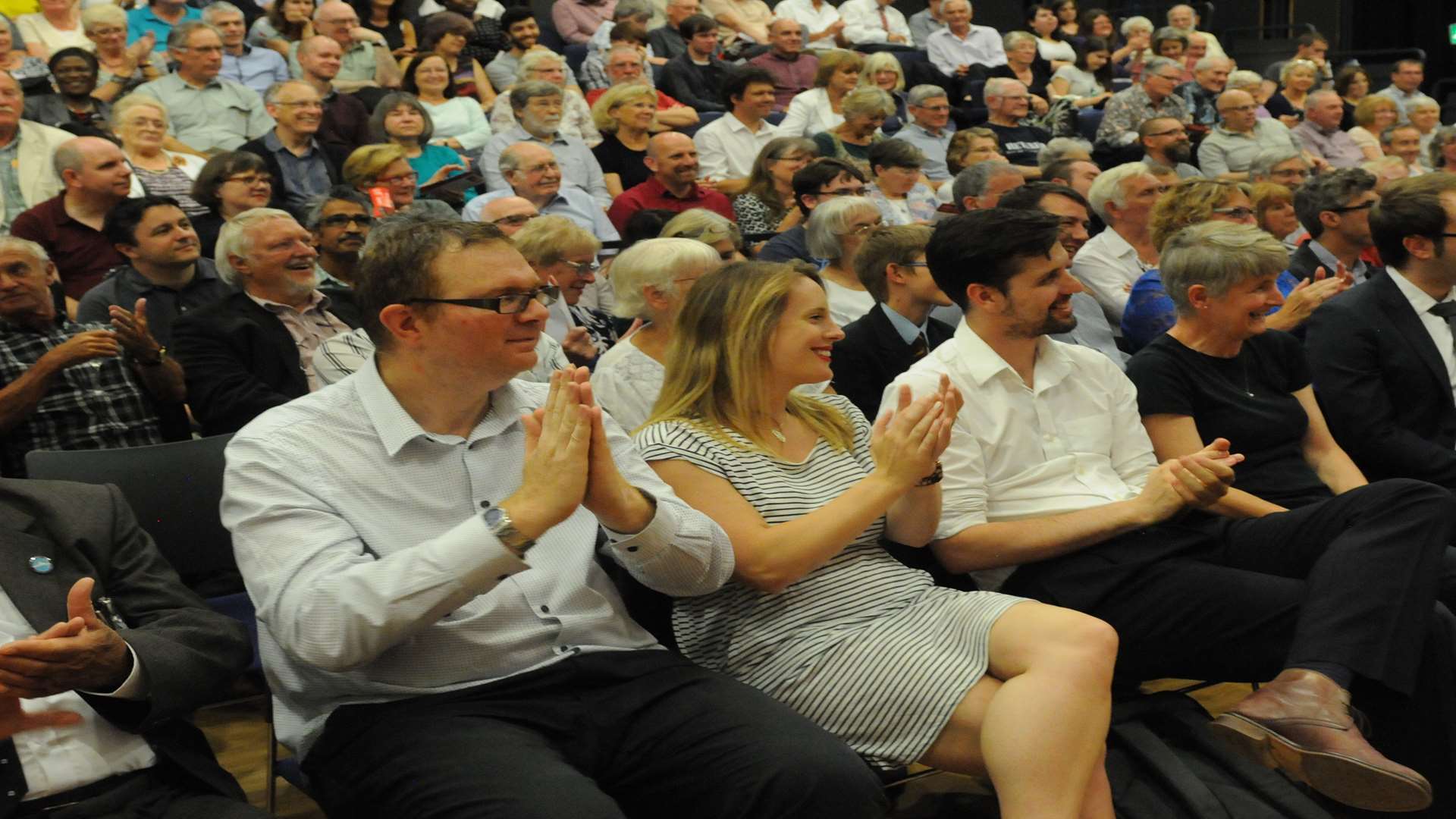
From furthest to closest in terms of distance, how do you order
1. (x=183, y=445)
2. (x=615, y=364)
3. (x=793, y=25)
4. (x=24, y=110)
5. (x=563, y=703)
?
(x=793, y=25), (x=24, y=110), (x=615, y=364), (x=183, y=445), (x=563, y=703)

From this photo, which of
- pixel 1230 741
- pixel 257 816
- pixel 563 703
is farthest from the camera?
pixel 1230 741

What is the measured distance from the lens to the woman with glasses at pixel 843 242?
425 centimetres

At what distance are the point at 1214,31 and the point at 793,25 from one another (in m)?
5.90

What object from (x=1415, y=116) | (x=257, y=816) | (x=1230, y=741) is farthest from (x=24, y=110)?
(x=1415, y=116)

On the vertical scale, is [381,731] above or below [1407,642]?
above

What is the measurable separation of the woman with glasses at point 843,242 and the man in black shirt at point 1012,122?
12.8 ft

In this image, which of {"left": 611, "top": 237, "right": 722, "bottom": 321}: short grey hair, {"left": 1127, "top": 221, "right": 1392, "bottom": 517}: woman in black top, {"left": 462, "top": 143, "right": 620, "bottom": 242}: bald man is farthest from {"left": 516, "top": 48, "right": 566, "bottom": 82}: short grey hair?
{"left": 1127, "top": 221, "right": 1392, "bottom": 517}: woman in black top

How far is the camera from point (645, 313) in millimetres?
3484

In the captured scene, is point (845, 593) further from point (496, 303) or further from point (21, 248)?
point (21, 248)

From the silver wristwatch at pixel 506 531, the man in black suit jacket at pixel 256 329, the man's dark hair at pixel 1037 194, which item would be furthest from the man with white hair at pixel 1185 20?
the silver wristwatch at pixel 506 531

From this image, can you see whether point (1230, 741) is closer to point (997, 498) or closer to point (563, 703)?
point (997, 498)

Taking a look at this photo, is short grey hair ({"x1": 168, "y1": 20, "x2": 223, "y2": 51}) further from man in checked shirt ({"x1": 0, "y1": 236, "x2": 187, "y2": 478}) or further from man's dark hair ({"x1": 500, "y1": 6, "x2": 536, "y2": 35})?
man in checked shirt ({"x1": 0, "y1": 236, "x2": 187, "y2": 478})

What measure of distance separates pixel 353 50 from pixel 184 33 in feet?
3.99

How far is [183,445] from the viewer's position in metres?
2.54
